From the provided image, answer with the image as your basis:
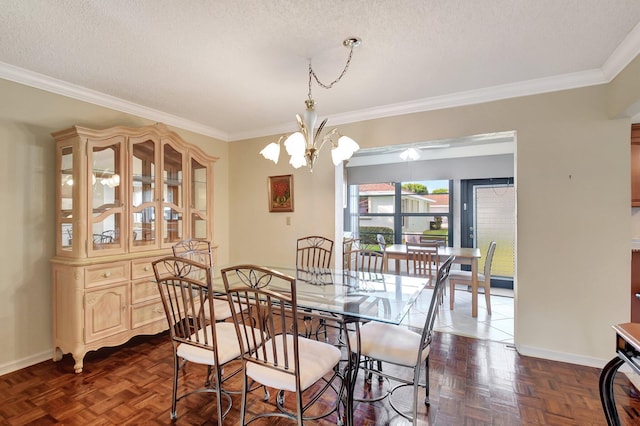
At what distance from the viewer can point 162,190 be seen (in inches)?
119

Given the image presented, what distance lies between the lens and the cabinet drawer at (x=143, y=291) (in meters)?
2.68

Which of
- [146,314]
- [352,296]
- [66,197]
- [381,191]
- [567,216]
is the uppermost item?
[381,191]

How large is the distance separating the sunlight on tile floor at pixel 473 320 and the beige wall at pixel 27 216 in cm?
320

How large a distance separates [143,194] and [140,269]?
726 millimetres

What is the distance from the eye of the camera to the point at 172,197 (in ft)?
10.4

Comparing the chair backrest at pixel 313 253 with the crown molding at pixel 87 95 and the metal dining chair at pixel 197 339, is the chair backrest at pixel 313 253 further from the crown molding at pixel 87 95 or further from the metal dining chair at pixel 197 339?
the crown molding at pixel 87 95

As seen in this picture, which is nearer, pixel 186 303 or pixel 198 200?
pixel 186 303

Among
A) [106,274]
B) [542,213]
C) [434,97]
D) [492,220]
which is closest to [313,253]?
[106,274]

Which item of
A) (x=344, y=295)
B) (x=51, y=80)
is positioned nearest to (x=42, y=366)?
(x=51, y=80)

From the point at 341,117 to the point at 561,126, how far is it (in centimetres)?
207

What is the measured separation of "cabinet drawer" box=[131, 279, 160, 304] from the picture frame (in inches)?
66.4

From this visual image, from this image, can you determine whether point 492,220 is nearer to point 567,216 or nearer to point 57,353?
point 567,216

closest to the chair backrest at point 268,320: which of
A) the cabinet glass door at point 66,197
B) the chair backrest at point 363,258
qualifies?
the chair backrest at point 363,258

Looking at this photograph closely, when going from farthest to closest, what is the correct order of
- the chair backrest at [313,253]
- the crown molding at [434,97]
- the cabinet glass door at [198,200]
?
the chair backrest at [313,253] → the cabinet glass door at [198,200] → the crown molding at [434,97]
